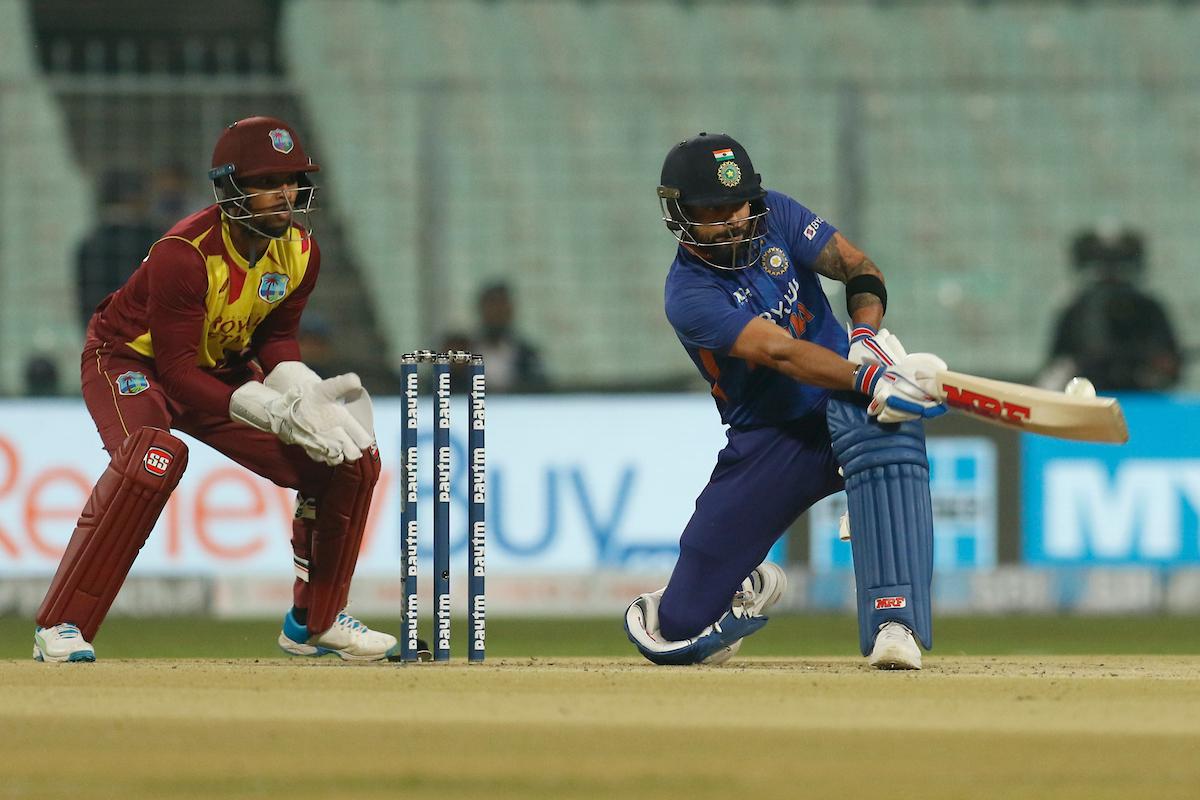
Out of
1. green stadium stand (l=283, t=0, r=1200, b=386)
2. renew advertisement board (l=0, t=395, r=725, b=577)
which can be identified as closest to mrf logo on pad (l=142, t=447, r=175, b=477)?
renew advertisement board (l=0, t=395, r=725, b=577)

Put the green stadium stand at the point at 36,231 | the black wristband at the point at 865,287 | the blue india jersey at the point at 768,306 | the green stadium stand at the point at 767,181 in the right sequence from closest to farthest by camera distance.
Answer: the blue india jersey at the point at 768,306, the black wristband at the point at 865,287, the green stadium stand at the point at 36,231, the green stadium stand at the point at 767,181

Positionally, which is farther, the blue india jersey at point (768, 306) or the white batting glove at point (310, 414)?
the blue india jersey at point (768, 306)

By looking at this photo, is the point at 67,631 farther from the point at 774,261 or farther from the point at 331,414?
the point at 774,261

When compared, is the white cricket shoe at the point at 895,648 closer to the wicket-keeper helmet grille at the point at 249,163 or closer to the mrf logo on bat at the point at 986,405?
the mrf logo on bat at the point at 986,405

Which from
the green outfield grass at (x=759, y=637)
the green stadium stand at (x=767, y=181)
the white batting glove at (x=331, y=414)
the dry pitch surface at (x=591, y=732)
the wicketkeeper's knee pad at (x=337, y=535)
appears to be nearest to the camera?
the dry pitch surface at (x=591, y=732)

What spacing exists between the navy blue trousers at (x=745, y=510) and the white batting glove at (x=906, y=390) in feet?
1.90

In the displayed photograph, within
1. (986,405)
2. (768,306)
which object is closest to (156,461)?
(768,306)

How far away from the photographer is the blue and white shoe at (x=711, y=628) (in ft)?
20.2

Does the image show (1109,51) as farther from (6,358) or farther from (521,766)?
(521,766)

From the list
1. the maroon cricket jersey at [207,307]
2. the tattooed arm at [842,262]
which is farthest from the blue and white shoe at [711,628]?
the maroon cricket jersey at [207,307]

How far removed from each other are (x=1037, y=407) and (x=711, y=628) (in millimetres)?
1243

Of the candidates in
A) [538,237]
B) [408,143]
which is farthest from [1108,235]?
[408,143]

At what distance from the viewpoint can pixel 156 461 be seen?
5.81 meters

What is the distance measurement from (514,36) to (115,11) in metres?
2.59
